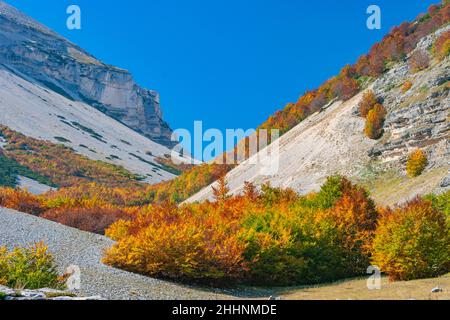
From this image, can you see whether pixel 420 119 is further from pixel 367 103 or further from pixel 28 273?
pixel 28 273

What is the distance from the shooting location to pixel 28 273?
1128 cm

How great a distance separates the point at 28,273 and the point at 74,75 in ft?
602

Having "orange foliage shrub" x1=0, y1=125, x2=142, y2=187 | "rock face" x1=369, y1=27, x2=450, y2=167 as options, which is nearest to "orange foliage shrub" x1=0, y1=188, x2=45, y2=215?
"rock face" x1=369, y1=27, x2=450, y2=167

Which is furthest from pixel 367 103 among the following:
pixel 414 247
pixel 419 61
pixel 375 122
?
pixel 414 247

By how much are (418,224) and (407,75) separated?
126 feet

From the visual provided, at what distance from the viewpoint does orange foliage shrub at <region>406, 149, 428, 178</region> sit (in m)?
36.2

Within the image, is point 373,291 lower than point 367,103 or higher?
lower

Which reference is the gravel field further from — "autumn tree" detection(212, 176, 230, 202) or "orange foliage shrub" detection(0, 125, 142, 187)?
"orange foliage shrub" detection(0, 125, 142, 187)

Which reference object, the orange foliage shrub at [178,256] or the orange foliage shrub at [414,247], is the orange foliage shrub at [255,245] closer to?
the orange foliage shrub at [178,256]

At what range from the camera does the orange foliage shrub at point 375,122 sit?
151 feet

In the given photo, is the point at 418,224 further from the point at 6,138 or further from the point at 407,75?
the point at 6,138

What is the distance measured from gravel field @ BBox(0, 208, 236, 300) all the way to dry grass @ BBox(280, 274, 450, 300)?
2.97 m
